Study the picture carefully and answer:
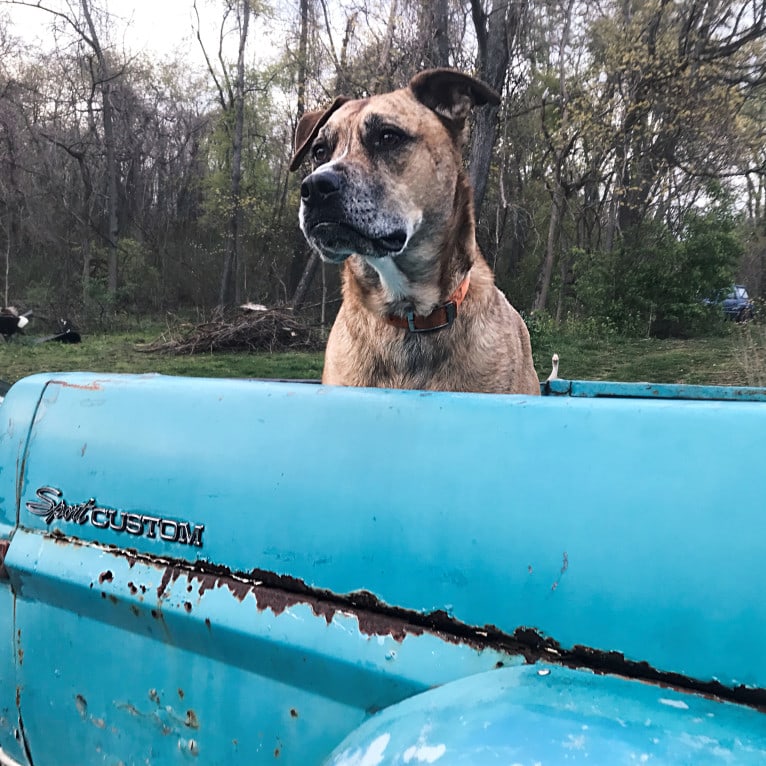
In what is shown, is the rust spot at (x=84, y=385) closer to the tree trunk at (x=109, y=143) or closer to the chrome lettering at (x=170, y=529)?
the chrome lettering at (x=170, y=529)

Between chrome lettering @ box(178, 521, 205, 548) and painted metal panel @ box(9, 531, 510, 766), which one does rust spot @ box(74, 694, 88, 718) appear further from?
chrome lettering @ box(178, 521, 205, 548)

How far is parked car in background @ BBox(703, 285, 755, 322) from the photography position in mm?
14406

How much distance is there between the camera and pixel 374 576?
876 millimetres

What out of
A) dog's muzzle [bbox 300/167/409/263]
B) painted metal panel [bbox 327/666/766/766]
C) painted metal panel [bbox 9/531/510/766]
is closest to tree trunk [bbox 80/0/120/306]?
dog's muzzle [bbox 300/167/409/263]

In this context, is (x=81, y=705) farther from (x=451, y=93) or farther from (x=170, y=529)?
(x=451, y=93)

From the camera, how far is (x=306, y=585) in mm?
924

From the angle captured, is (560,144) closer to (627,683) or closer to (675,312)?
(675,312)

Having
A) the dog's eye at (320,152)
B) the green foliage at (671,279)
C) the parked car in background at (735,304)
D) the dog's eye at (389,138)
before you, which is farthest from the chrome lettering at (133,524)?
the parked car in background at (735,304)

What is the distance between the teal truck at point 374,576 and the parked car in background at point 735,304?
15624mm

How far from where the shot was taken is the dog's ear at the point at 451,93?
2721mm

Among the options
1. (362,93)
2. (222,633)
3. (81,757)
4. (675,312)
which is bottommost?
(81,757)

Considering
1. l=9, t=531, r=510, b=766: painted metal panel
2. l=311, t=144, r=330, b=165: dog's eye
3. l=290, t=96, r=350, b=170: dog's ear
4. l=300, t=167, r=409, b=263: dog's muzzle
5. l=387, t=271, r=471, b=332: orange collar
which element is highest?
l=290, t=96, r=350, b=170: dog's ear

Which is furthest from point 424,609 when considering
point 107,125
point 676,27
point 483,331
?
point 107,125

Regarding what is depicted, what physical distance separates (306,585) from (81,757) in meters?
0.59
